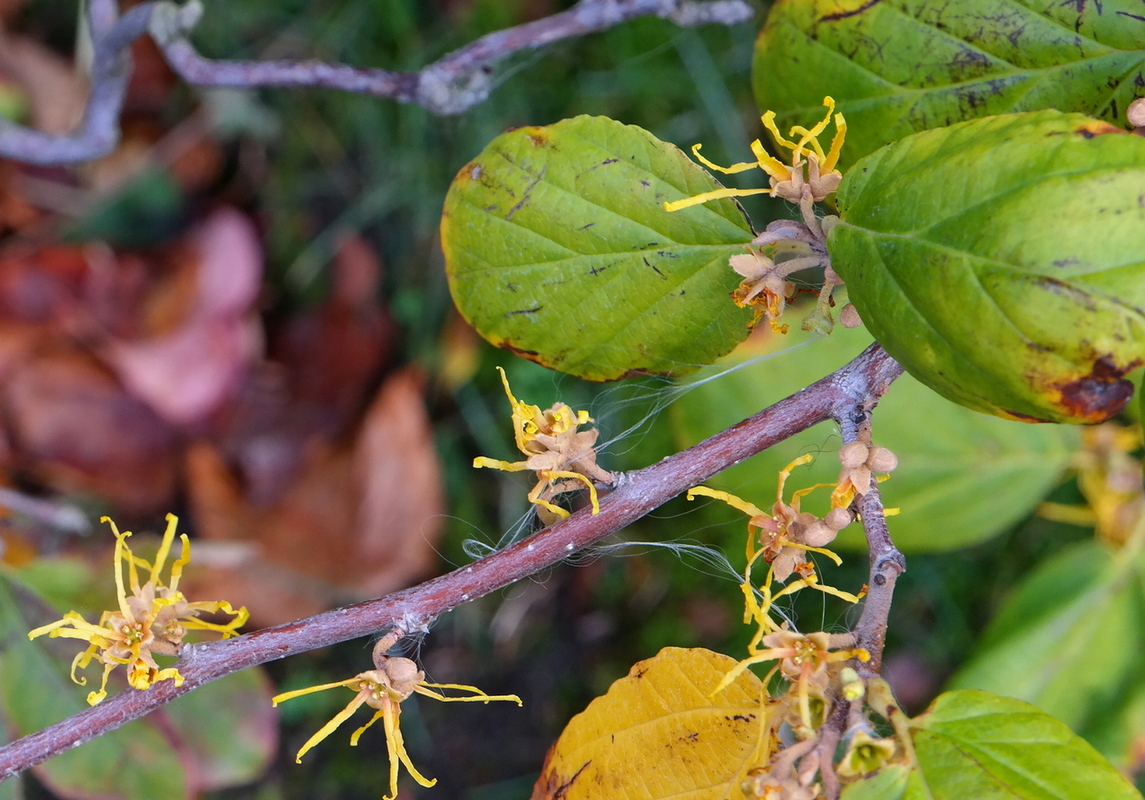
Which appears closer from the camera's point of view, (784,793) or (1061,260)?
(1061,260)

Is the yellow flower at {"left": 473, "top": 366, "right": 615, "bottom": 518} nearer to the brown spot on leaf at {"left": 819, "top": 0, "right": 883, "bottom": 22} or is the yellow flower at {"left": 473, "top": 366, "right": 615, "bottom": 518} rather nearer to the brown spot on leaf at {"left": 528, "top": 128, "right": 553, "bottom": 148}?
the brown spot on leaf at {"left": 528, "top": 128, "right": 553, "bottom": 148}

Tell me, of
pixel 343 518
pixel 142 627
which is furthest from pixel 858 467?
pixel 343 518

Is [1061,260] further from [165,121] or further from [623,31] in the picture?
[165,121]

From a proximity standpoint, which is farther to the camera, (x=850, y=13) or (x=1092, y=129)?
(x=850, y=13)

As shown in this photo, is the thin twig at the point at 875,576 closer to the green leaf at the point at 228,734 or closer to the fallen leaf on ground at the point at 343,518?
the green leaf at the point at 228,734

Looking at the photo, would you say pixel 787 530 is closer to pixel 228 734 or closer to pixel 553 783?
pixel 553 783

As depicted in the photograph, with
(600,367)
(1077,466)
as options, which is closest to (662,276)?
(600,367)
